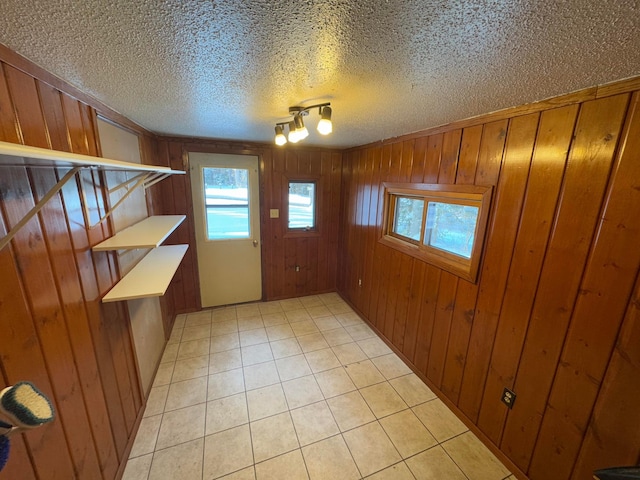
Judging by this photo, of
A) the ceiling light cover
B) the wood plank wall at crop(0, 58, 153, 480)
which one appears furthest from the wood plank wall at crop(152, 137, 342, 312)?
the ceiling light cover

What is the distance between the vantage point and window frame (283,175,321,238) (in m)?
3.33

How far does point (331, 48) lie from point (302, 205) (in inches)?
107

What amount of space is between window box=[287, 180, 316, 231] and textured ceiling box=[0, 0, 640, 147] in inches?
78.6

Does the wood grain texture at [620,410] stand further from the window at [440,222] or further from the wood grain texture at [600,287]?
the window at [440,222]

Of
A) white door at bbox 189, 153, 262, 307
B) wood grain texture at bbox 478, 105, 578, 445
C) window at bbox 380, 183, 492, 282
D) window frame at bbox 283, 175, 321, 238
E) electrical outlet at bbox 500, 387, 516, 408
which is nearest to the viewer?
wood grain texture at bbox 478, 105, 578, 445

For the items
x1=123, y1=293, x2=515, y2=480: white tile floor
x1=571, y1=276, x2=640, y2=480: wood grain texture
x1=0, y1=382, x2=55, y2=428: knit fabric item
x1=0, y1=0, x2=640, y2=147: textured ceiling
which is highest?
x1=0, y1=0, x2=640, y2=147: textured ceiling

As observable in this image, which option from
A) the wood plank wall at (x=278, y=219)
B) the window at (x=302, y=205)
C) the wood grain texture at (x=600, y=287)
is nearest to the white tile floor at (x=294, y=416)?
the wood grain texture at (x=600, y=287)

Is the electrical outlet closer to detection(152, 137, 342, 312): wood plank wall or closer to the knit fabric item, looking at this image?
Answer: the knit fabric item

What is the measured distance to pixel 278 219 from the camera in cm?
337

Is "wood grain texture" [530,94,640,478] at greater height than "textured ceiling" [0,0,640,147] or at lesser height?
lesser

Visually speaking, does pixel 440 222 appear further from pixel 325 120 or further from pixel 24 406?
pixel 24 406

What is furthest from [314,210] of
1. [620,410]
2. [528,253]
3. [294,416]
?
[620,410]

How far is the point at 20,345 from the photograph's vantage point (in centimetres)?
85

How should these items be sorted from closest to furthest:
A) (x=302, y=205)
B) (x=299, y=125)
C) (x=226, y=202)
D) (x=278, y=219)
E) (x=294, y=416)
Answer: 1. (x=299, y=125)
2. (x=294, y=416)
3. (x=226, y=202)
4. (x=278, y=219)
5. (x=302, y=205)
